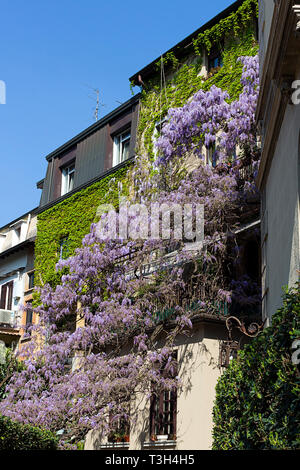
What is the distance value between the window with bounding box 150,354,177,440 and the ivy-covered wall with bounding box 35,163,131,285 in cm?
911

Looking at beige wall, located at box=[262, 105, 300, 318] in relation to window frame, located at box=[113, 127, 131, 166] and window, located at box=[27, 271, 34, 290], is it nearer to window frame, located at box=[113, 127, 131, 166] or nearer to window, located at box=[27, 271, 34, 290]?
window frame, located at box=[113, 127, 131, 166]

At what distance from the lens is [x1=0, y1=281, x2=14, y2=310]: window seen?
1460 inches

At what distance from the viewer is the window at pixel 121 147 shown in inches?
1133

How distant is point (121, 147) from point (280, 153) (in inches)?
697

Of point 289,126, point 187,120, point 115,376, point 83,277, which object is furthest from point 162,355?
point 289,126

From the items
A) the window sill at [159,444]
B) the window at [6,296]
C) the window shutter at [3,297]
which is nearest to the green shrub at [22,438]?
the window sill at [159,444]

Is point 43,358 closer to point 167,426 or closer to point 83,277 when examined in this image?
point 83,277

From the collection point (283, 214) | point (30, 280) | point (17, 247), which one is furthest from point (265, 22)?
point (17, 247)

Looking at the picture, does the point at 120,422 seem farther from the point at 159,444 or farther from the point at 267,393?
the point at 267,393

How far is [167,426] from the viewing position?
2028 cm
